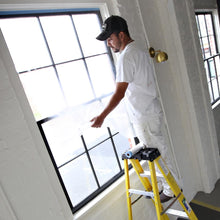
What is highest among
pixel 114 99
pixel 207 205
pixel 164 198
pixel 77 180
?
pixel 114 99

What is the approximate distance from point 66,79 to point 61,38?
320mm

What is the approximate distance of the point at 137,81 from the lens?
1.36 m

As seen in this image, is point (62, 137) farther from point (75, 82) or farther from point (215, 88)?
point (215, 88)

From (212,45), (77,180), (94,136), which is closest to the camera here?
(94,136)

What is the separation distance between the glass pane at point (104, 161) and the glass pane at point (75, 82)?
0.54 metres

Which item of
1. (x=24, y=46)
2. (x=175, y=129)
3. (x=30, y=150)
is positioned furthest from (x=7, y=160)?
(x=175, y=129)

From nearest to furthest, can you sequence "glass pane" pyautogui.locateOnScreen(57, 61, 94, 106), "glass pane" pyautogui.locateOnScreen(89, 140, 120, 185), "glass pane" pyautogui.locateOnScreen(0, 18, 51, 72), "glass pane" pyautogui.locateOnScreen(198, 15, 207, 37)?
"glass pane" pyautogui.locateOnScreen(0, 18, 51, 72), "glass pane" pyautogui.locateOnScreen(57, 61, 94, 106), "glass pane" pyautogui.locateOnScreen(89, 140, 120, 185), "glass pane" pyautogui.locateOnScreen(198, 15, 207, 37)

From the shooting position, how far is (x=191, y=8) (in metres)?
1.97

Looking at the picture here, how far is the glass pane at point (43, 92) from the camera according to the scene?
1.25m

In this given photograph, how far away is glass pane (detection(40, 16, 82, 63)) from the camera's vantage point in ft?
4.41

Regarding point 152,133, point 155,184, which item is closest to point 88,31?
point 152,133

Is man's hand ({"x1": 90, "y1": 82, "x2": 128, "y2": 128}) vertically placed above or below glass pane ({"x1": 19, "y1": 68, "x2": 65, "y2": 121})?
below

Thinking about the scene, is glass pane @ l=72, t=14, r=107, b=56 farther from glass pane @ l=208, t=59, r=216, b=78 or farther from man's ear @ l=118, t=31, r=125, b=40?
glass pane @ l=208, t=59, r=216, b=78

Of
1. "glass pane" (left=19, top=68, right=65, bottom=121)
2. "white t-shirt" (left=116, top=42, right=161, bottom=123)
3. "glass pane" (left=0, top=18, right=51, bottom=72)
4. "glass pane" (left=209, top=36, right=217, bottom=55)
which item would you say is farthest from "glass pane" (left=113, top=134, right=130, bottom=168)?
"glass pane" (left=209, top=36, right=217, bottom=55)
